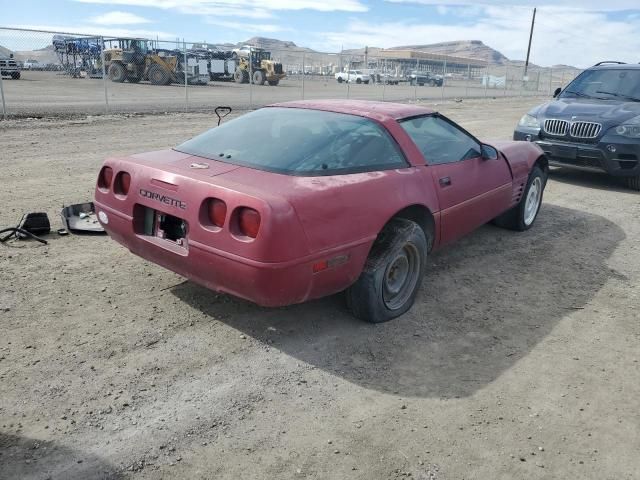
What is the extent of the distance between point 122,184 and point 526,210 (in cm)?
415

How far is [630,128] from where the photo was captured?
7.48 m

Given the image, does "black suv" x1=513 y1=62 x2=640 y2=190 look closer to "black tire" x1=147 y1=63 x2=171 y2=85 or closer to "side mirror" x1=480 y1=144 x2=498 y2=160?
"side mirror" x1=480 y1=144 x2=498 y2=160

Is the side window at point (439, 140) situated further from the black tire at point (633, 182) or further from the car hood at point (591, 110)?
the black tire at point (633, 182)

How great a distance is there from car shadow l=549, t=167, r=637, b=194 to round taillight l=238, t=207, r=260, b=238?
268 inches

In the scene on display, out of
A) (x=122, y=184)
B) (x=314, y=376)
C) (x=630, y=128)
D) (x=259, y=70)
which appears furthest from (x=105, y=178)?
(x=259, y=70)

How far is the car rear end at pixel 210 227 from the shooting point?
2910 millimetres

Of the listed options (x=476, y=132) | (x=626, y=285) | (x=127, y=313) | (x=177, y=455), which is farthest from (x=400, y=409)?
(x=476, y=132)

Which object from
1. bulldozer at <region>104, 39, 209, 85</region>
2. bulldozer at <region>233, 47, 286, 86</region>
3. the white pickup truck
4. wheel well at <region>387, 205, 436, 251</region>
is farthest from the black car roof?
the white pickup truck

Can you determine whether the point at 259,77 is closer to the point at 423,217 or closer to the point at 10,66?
the point at 10,66

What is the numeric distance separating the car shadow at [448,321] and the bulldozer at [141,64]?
26.5 metres

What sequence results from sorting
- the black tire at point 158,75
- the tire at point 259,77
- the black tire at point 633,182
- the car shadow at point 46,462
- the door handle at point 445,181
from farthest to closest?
1. the tire at point 259,77
2. the black tire at point 158,75
3. the black tire at point 633,182
4. the door handle at point 445,181
5. the car shadow at point 46,462

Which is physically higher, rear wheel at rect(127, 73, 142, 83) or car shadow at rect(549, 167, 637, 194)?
rear wheel at rect(127, 73, 142, 83)

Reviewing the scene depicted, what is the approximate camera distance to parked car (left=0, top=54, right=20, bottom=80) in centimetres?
2280

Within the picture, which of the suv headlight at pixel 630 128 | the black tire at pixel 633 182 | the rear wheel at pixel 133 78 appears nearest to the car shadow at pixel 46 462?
the suv headlight at pixel 630 128
